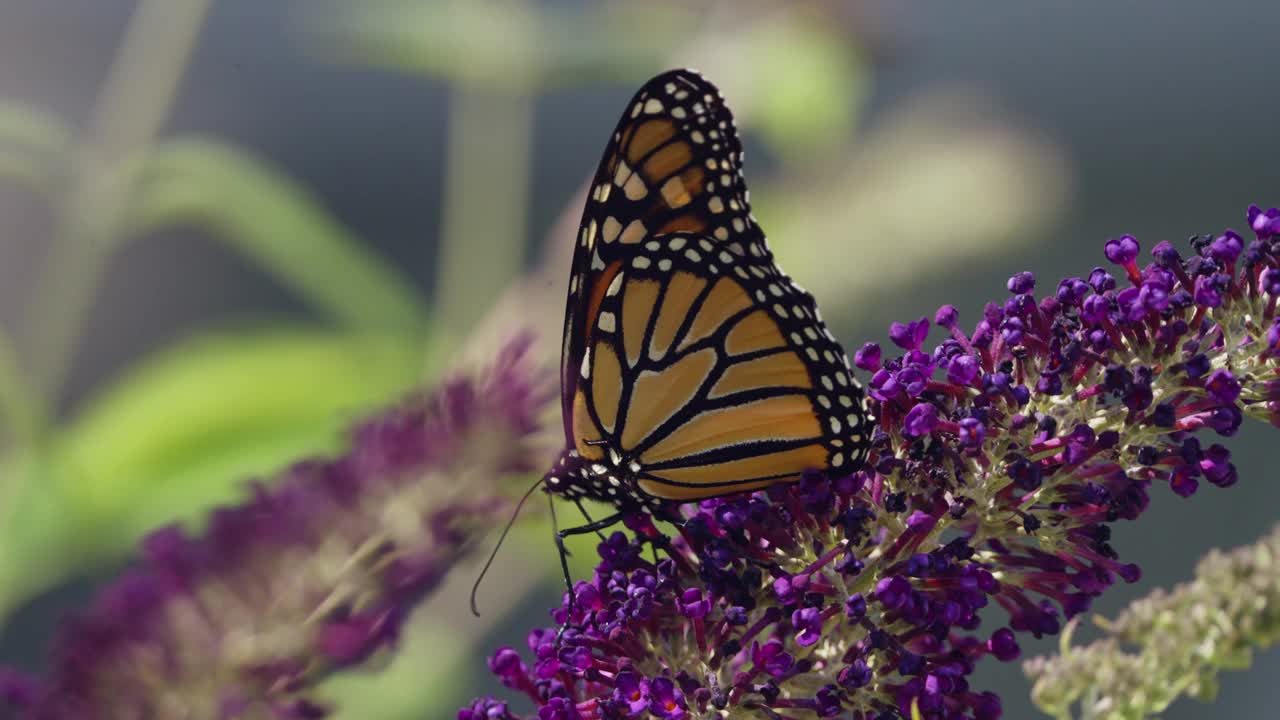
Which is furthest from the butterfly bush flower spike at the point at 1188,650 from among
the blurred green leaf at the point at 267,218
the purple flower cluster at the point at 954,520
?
the blurred green leaf at the point at 267,218

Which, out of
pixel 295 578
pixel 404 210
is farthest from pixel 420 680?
pixel 404 210

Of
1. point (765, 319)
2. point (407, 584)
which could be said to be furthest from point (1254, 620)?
point (407, 584)

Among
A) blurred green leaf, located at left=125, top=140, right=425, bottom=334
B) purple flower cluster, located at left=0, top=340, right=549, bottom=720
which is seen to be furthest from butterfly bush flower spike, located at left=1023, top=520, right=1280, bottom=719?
blurred green leaf, located at left=125, top=140, right=425, bottom=334

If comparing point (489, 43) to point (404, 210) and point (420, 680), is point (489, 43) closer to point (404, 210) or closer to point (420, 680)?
point (420, 680)

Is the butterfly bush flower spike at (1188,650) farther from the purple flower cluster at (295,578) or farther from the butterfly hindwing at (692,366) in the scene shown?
the purple flower cluster at (295,578)

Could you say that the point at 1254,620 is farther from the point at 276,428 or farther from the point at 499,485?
the point at 276,428
